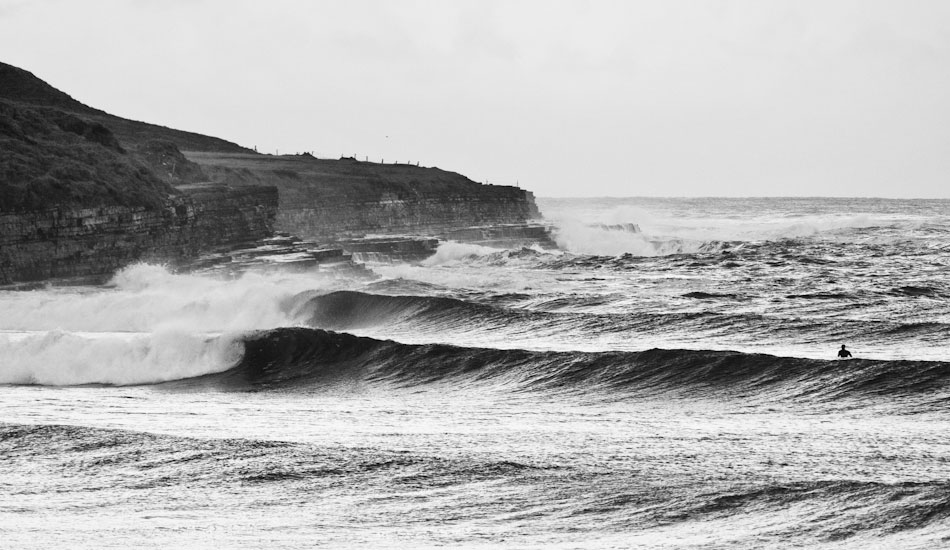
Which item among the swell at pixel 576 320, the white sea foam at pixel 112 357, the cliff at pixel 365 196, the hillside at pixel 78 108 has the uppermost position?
the hillside at pixel 78 108

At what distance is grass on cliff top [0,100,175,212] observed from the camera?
4178 centimetres

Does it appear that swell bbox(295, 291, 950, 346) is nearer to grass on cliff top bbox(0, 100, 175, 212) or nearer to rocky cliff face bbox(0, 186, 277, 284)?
rocky cliff face bbox(0, 186, 277, 284)

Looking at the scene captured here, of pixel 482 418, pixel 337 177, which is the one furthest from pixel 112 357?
pixel 337 177

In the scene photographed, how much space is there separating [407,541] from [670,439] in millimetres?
5330

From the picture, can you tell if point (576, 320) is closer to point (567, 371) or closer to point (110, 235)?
point (567, 371)

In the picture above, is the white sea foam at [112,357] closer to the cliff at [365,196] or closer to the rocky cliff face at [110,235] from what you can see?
the rocky cliff face at [110,235]

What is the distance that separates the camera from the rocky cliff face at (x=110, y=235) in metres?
39.9

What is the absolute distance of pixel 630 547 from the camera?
11.7 m

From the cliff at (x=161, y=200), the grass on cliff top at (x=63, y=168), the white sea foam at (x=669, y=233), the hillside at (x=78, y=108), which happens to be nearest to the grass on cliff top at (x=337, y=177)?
the cliff at (x=161, y=200)

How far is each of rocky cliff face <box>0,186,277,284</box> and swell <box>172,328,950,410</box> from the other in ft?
46.8

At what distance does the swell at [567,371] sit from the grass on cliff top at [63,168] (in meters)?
16.2

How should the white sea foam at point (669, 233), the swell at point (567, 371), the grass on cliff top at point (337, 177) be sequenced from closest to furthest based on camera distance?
1. the swell at point (567, 371)
2. the grass on cliff top at point (337, 177)
3. the white sea foam at point (669, 233)

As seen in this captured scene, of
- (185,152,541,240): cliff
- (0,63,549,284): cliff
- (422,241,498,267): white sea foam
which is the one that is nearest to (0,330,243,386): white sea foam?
(0,63,549,284): cliff

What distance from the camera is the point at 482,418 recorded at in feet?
62.2
